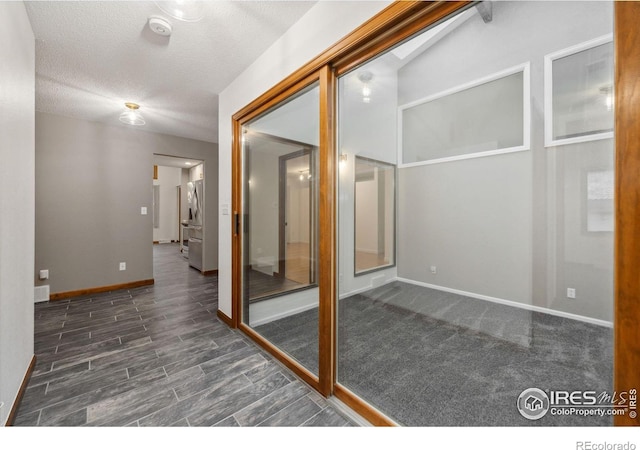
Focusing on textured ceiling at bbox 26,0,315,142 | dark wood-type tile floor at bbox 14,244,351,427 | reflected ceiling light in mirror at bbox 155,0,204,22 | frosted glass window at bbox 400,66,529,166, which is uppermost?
textured ceiling at bbox 26,0,315,142

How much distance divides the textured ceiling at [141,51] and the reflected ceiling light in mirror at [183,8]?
6cm

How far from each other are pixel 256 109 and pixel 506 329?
2.42 m

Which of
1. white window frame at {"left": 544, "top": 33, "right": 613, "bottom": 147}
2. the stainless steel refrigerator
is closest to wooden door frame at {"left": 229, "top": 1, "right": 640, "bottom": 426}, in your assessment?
white window frame at {"left": 544, "top": 33, "right": 613, "bottom": 147}

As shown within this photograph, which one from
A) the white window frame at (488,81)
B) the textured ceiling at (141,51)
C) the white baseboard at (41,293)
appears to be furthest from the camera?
the white baseboard at (41,293)

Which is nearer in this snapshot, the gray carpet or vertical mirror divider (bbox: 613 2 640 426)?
vertical mirror divider (bbox: 613 2 640 426)

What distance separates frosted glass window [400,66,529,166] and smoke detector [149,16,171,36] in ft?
6.07

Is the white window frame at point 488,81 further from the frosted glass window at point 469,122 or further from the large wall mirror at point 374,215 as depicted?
the large wall mirror at point 374,215

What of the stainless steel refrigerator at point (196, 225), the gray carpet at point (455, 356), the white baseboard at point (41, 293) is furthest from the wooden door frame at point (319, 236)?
the stainless steel refrigerator at point (196, 225)

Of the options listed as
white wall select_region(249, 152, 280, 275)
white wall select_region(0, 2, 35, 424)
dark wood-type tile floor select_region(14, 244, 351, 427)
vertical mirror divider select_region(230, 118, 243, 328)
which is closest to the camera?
white wall select_region(0, 2, 35, 424)

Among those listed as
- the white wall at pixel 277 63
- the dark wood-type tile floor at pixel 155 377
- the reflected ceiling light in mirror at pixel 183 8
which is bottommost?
the dark wood-type tile floor at pixel 155 377

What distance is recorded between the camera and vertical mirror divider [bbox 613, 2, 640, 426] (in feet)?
2.49

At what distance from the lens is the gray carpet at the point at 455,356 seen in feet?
3.28

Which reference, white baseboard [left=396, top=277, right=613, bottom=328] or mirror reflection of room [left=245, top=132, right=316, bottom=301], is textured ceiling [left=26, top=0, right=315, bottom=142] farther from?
white baseboard [left=396, top=277, right=613, bottom=328]
